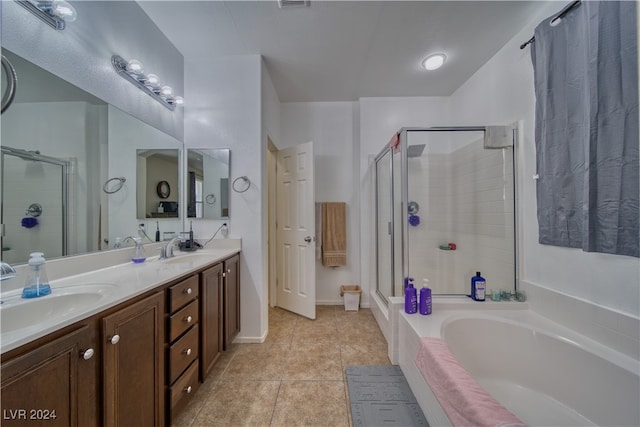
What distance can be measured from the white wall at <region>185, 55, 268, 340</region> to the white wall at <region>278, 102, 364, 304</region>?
34.6 inches

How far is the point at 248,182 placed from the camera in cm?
200

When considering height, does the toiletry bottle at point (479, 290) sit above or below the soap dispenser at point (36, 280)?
below

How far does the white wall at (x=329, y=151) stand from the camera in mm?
2824

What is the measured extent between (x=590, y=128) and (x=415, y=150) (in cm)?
116

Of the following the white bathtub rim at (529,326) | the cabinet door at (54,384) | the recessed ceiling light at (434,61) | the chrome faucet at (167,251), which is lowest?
the white bathtub rim at (529,326)

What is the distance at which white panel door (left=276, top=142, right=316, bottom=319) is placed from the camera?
7.80 ft

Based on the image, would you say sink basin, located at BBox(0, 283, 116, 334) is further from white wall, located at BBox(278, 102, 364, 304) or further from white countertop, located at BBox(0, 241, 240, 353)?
white wall, located at BBox(278, 102, 364, 304)

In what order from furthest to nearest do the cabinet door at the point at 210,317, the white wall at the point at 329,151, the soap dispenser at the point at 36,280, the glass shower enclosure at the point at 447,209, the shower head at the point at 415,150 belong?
the white wall at the point at 329,151 → the shower head at the point at 415,150 → the glass shower enclosure at the point at 447,209 → the cabinet door at the point at 210,317 → the soap dispenser at the point at 36,280

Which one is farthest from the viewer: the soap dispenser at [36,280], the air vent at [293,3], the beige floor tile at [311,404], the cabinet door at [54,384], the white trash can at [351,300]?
the white trash can at [351,300]

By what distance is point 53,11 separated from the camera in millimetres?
1059

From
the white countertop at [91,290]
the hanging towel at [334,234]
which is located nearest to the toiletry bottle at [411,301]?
the hanging towel at [334,234]

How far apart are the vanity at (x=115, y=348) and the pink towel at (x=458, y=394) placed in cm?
123

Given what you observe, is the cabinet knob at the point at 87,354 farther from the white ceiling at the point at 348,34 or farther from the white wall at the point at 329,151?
the white wall at the point at 329,151

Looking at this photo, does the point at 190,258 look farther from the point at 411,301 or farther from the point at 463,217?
the point at 463,217
